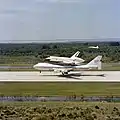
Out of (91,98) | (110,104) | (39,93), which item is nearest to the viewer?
(110,104)

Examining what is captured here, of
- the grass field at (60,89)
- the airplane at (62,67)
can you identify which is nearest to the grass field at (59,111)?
the grass field at (60,89)

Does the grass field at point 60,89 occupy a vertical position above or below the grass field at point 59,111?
above

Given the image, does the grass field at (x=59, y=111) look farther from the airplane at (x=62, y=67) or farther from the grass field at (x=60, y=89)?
the airplane at (x=62, y=67)

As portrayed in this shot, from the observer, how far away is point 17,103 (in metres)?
41.8

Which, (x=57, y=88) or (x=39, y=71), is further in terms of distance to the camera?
(x=39, y=71)

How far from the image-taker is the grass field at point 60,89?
166 feet

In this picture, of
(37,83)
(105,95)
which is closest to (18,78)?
(37,83)

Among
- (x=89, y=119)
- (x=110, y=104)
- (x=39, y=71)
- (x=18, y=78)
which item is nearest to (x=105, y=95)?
(x=110, y=104)

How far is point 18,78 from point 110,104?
29321mm

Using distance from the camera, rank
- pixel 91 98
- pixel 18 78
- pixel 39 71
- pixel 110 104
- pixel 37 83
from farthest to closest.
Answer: pixel 39 71, pixel 18 78, pixel 37 83, pixel 91 98, pixel 110 104

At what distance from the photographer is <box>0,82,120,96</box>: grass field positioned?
5069 cm

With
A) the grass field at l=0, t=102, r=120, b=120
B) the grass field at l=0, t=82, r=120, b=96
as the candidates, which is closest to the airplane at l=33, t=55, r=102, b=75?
the grass field at l=0, t=82, r=120, b=96

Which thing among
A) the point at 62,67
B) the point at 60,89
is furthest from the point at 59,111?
the point at 62,67

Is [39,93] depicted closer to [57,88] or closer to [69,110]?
[57,88]
